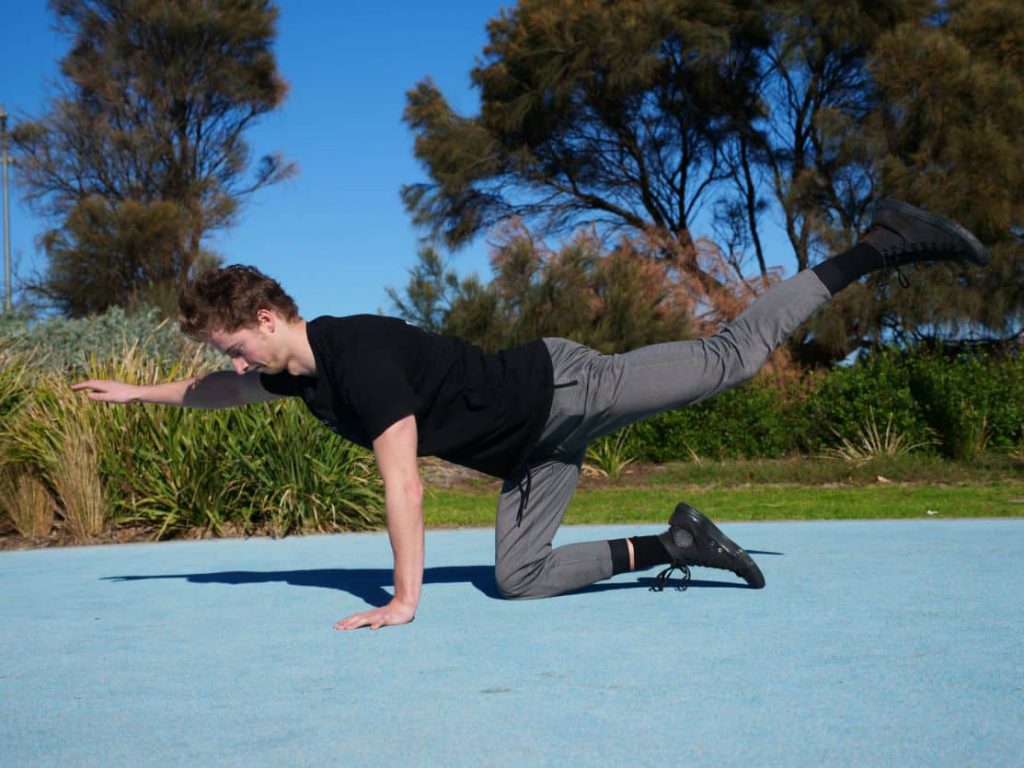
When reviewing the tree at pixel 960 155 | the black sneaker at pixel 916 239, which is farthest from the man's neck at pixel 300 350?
the tree at pixel 960 155

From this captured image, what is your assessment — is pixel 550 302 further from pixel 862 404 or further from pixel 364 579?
pixel 364 579

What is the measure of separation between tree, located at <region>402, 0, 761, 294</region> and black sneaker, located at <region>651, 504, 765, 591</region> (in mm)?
20067

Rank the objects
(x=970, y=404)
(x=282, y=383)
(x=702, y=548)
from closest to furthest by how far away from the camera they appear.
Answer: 1. (x=282, y=383)
2. (x=702, y=548)
3. (x=970, y=404)

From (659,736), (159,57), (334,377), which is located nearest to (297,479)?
(334,377)

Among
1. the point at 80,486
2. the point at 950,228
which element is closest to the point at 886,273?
the point at 950,228

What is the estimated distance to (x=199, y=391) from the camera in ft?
15.3

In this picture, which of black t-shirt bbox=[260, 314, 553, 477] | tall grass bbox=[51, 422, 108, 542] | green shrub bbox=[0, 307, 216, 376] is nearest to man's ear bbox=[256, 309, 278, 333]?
black t-shirt bbox=[260, 314, 553, 477]

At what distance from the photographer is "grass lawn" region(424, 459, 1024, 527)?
905 centimetres

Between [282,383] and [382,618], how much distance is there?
1.05m

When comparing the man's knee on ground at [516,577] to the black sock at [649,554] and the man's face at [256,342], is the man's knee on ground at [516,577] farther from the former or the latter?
the man's face at [256,342]

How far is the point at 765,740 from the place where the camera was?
2471 millimetres

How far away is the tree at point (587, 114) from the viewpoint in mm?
24469

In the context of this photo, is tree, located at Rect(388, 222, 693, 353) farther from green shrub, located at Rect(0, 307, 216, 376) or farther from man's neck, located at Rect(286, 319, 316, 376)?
man's neck, located at Rect(286, 319, 316, 376)

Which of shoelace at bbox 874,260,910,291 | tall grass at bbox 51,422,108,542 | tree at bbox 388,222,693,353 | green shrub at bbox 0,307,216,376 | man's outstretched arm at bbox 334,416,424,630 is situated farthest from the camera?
tree at bbox 388,222,693,353
